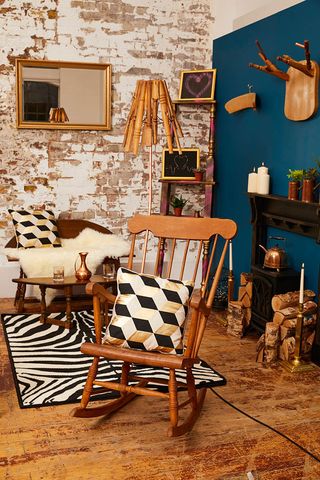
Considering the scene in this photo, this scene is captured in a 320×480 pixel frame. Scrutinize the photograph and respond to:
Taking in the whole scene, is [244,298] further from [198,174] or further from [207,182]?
[198,174]

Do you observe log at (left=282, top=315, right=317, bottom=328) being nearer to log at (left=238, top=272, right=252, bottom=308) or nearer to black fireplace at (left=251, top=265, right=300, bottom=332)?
black fireplace at (left=251, top=265, right=300, bottom=332)

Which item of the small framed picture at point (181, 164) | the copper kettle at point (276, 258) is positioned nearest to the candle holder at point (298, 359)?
the copper kettle at point (276, 258)

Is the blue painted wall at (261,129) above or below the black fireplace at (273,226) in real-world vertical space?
above

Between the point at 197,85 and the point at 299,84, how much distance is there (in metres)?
1.86

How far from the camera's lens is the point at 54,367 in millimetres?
3947

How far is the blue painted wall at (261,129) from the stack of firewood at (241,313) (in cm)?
46

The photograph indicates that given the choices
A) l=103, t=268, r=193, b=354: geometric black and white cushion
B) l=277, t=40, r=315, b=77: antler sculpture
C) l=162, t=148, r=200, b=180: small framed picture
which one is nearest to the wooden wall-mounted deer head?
l=277, t=40, r=315, b=77: antler sculpture

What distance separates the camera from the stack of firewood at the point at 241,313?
471 centimetres

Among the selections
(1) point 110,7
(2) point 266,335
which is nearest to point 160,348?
(2) point 266,335

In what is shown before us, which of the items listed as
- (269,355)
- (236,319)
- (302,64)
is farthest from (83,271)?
(302,64)

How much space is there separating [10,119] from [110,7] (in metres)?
1.50

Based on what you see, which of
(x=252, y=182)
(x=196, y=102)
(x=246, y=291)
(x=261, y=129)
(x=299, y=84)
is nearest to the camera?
(x=299, y=84)

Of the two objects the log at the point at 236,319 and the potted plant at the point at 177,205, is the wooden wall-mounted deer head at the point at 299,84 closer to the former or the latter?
the log at the point at 236,319

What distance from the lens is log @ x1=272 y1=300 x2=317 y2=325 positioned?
412cm
